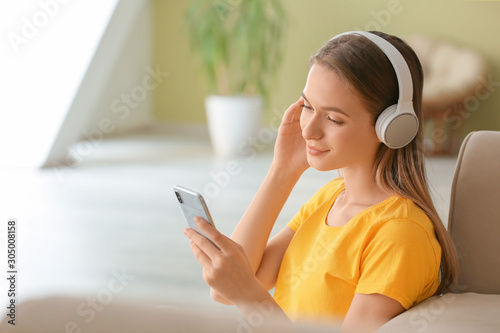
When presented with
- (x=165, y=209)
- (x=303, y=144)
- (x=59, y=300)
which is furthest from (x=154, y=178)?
(x=59, y=300)

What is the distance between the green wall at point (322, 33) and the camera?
6.03 metres

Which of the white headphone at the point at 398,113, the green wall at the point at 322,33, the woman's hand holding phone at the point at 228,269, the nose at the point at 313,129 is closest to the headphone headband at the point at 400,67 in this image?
the white headphone at the point at 398,113

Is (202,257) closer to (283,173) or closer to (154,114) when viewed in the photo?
(283,173)

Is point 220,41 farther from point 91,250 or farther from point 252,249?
point 252,249

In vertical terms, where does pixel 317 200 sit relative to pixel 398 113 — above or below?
below

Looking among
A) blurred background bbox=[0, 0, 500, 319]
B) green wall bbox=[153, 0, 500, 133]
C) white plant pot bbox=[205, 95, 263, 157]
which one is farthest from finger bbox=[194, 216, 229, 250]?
green wall bbox=[153, 0, 500, 133]

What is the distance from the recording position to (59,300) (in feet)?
1.99

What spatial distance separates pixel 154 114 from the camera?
734 cm

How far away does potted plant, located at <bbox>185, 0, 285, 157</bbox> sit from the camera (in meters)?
5.66

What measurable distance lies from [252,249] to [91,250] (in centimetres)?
195

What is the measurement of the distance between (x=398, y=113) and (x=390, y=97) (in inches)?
2.6

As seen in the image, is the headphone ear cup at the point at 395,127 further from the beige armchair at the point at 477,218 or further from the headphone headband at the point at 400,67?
the beige armchair at the point at 477,218

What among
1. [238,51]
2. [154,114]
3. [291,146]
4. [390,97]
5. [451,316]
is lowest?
[154,114]

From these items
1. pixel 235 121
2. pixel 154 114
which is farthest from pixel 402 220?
pixel 154 114
